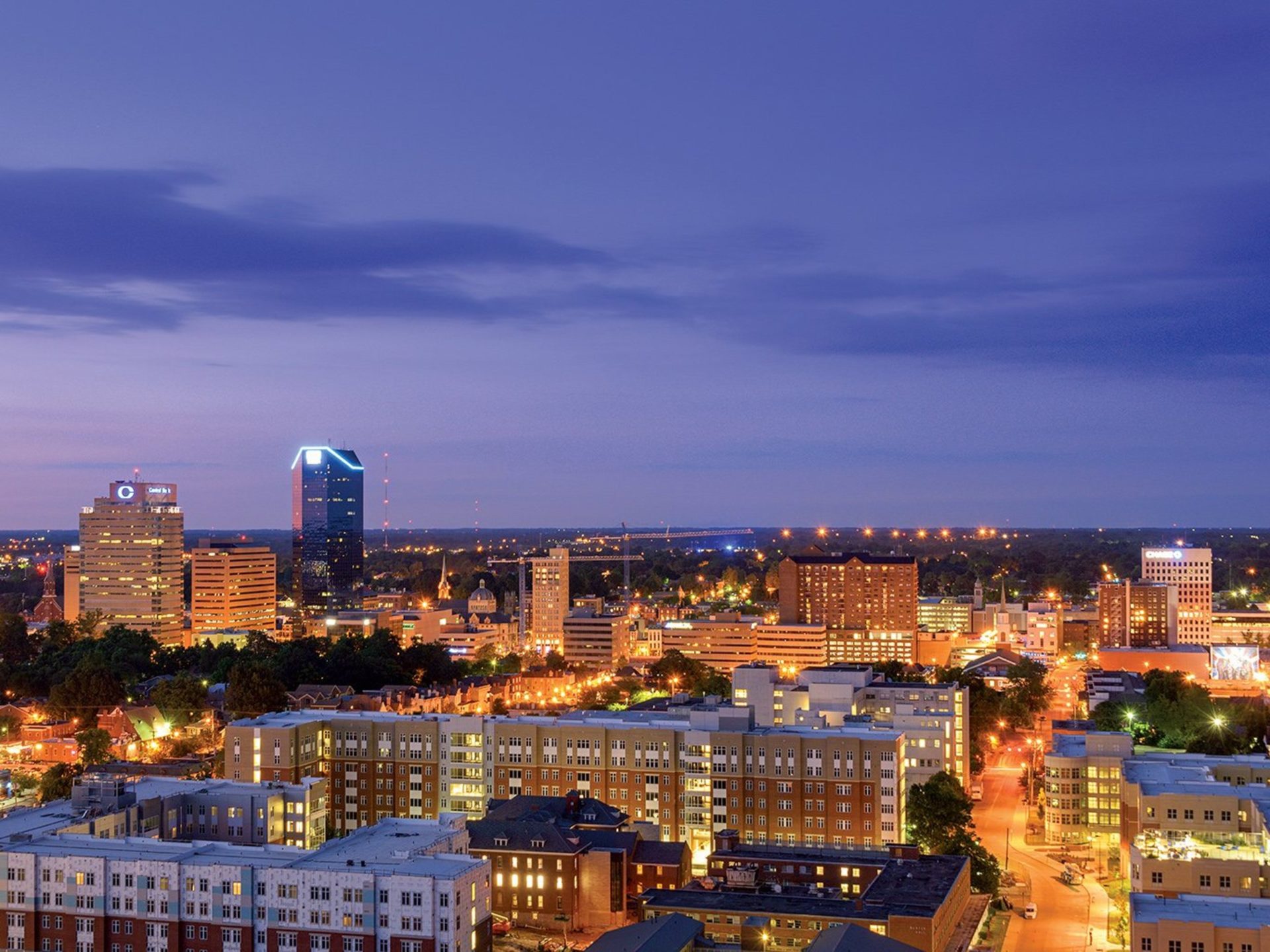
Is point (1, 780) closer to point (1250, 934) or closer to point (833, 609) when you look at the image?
point (1250, 934)

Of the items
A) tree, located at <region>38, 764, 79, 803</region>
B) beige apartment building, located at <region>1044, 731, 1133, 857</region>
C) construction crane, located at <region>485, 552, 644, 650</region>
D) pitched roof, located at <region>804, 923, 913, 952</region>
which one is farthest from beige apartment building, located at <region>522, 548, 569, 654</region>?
pitched roof, located at <region>804, 923, 913, 952</region>

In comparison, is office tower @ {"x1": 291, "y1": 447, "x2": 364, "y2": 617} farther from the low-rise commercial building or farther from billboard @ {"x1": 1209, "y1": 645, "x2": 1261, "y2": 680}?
the low-rise commercial building

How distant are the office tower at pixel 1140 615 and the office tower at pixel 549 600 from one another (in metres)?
30.9

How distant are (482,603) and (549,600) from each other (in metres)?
12.8

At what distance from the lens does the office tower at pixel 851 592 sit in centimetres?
7956

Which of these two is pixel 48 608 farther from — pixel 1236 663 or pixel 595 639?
pixel 1236 663

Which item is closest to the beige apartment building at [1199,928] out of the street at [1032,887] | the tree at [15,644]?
the street at [1032,887]

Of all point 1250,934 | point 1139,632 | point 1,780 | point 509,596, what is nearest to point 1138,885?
point 1250,934

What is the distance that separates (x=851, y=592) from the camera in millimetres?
81000

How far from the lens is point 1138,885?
25.5 m

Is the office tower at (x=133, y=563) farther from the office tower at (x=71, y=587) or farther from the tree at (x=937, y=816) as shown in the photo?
the tree at (x=937, y=816)

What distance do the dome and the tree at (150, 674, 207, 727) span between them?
152 ft

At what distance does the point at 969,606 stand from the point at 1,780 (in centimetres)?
6207

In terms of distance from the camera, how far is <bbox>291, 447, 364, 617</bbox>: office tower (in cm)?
11525
